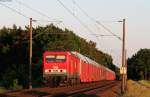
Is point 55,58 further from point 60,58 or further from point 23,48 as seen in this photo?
point 23,48

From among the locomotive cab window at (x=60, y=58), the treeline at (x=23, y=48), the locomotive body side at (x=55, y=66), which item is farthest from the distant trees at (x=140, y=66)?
the locomotive body side at (x=55, y=66)

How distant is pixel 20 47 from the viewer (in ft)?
243

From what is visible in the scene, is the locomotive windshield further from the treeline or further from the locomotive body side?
the treeline

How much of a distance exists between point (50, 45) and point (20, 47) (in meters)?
4.54

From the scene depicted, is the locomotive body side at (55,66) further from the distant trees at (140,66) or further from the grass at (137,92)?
the distant trees at (140,66)

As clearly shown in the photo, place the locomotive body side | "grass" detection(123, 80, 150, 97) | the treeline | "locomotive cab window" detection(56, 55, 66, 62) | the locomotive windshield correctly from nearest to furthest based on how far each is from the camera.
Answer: "grass" detection(123, 80, 150, 97)
the locomotive body side
the locomotive windshield
"locomotive cab window" detection(56, 55, 66, 62)
the treeline

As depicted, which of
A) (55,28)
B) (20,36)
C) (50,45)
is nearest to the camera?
(50,45)

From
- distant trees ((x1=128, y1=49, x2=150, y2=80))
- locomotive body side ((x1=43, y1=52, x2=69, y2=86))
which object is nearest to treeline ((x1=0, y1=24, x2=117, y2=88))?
locomotive body side ((x1=43, y1=52, x2=69, y2=86))

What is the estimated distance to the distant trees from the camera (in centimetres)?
15738

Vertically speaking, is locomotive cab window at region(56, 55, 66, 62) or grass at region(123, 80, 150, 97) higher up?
locomotive cab window at region(56, 55, 66, 62)

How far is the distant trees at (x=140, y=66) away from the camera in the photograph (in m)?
157

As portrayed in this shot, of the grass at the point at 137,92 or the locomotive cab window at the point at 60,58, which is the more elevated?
the locomotive cab window at the point at 60,58

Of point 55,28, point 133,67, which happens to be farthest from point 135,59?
point 55,28

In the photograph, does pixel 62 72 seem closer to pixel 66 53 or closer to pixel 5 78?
pixel 66 53
